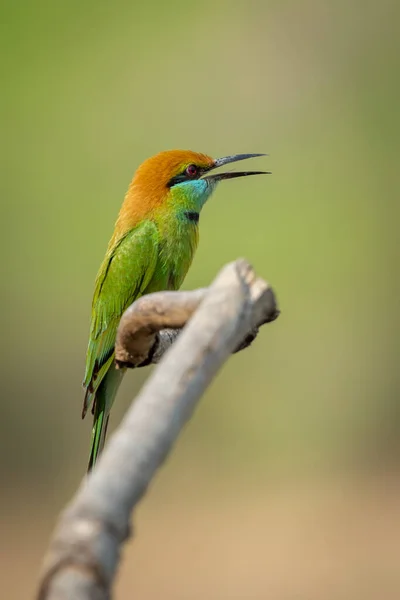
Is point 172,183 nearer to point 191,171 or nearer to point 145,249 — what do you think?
point 191,171

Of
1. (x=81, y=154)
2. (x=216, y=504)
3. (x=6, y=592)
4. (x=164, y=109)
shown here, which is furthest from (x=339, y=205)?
(x=6, y=592)

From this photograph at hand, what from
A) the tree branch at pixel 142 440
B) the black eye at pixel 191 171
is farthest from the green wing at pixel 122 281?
the tree branch at pixel 142 440

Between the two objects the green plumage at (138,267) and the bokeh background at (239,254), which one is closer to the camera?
the green plumage at (138,267)

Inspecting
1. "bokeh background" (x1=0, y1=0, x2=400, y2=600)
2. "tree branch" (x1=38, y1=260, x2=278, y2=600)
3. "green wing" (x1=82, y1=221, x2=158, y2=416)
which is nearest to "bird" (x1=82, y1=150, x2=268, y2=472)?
"green wing" (x1=82, y1=221, x2=158, y2=416)

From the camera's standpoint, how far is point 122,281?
2.20 meters

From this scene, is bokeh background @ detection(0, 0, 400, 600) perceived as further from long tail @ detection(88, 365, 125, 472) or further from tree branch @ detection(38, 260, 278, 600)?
tree branch @ detection(38, 260, 278, 600)

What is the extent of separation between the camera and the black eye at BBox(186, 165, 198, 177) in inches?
90.9

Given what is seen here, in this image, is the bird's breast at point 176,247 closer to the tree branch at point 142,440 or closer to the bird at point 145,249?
the bird at point 145,249

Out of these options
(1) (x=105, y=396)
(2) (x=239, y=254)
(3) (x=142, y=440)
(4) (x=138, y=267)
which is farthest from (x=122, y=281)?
(2) (x=239, y=254)

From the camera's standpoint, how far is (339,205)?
4.57 m

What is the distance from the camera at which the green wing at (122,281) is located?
7.14ft

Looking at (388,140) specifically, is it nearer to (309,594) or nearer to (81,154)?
(81,154)

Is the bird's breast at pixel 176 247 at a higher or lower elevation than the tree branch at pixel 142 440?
higher

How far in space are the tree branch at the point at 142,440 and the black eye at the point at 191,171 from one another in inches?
61.3
